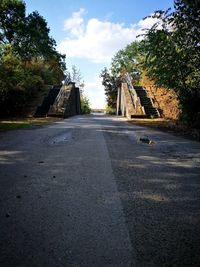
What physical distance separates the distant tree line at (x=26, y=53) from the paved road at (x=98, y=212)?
14472 millimetres

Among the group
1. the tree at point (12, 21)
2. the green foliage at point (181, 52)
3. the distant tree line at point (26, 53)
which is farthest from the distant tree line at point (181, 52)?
the tree at point (12, 21)

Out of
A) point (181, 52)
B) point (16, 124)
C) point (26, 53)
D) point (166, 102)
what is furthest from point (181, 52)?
point (26, 53)

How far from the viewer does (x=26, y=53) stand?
1363 inches

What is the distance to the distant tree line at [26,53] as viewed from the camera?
793 inches

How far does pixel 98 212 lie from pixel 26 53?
35223 mm

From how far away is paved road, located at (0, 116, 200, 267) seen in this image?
2.17 meters

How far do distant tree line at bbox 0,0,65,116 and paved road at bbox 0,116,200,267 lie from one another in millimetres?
14472

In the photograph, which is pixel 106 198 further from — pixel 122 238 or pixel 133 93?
pixel 133 93

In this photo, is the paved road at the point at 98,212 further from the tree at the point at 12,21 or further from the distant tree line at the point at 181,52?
the tree at the point at 12,21

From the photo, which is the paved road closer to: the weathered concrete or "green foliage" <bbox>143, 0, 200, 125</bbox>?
the weathered concrete

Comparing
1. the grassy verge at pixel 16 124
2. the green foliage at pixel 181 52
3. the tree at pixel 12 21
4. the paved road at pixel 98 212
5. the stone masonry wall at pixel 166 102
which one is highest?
the tree at pixel 12 21

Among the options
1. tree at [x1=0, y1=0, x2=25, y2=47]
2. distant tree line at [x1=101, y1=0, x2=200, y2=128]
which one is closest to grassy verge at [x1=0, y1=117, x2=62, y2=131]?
distant tree line at [x1=101, y1=0, x2=200, y2=128]

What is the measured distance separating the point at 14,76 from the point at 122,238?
16.6 meters

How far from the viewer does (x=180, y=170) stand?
493 centimetres
